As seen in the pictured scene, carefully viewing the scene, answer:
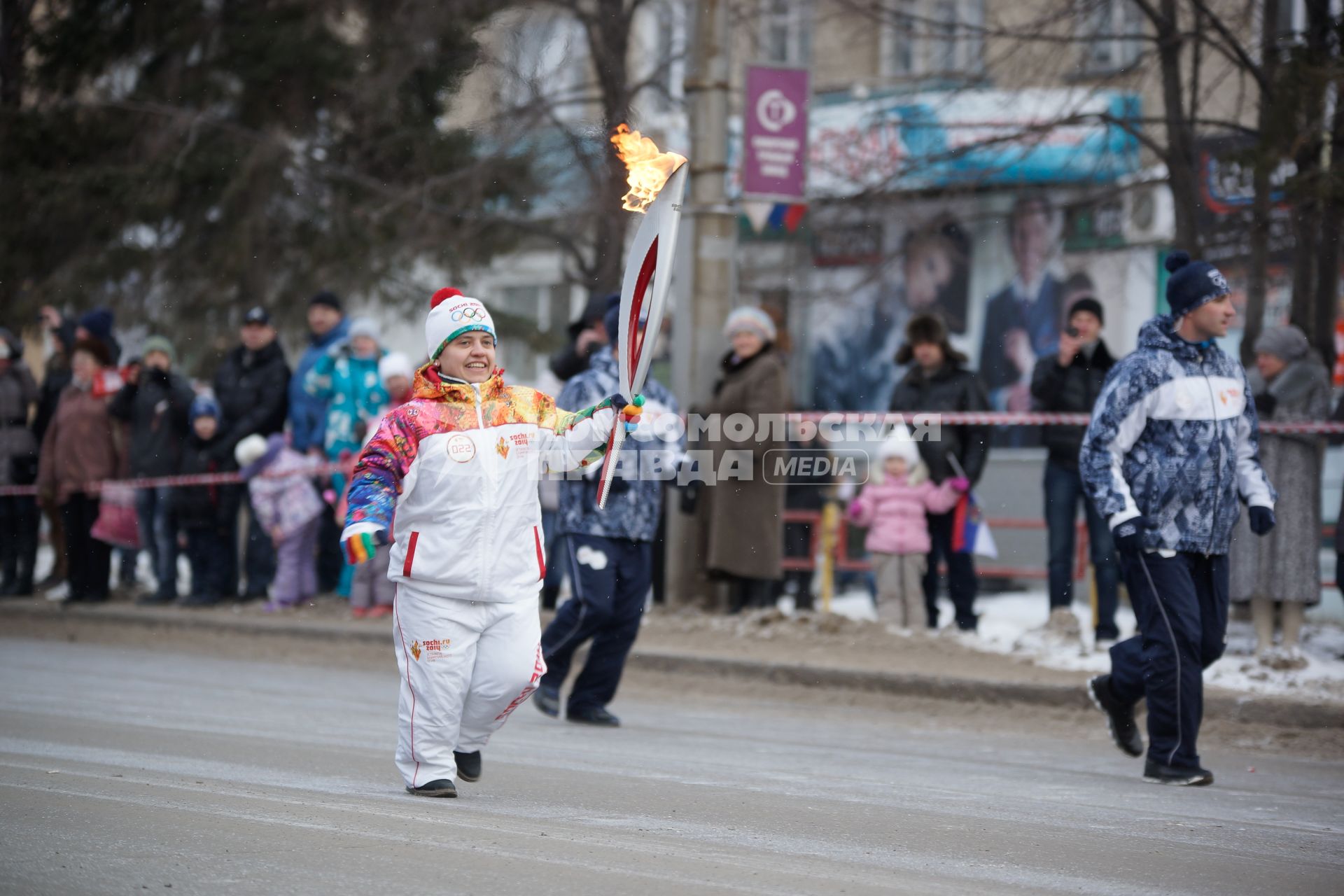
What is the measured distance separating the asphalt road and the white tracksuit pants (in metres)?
0.22

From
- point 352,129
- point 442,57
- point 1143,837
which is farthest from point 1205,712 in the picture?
point 352,129

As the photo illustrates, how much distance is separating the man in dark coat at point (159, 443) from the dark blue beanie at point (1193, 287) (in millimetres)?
9387

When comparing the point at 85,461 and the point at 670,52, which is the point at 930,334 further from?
the point at 85,461

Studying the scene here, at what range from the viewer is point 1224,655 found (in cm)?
1059

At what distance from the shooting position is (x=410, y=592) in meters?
6.39

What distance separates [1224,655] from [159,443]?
8.81 metres

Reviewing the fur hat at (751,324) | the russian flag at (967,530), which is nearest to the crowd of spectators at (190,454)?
the fur hat at (751,324)

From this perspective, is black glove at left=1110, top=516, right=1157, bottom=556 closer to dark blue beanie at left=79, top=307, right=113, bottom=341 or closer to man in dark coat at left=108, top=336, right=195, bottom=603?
man in dark coat at left=108, top=336, right=195, bottom=603

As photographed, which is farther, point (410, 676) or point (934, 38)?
point (934, 38)

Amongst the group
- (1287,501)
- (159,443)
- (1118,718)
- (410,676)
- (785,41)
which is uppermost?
(785,41)

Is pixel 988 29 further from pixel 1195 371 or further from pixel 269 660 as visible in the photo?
pixel 269 660

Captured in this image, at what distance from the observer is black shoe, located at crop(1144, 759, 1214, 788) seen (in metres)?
7.27

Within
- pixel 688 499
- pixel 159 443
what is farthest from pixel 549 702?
pixel 159 443

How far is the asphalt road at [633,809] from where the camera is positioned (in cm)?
495
